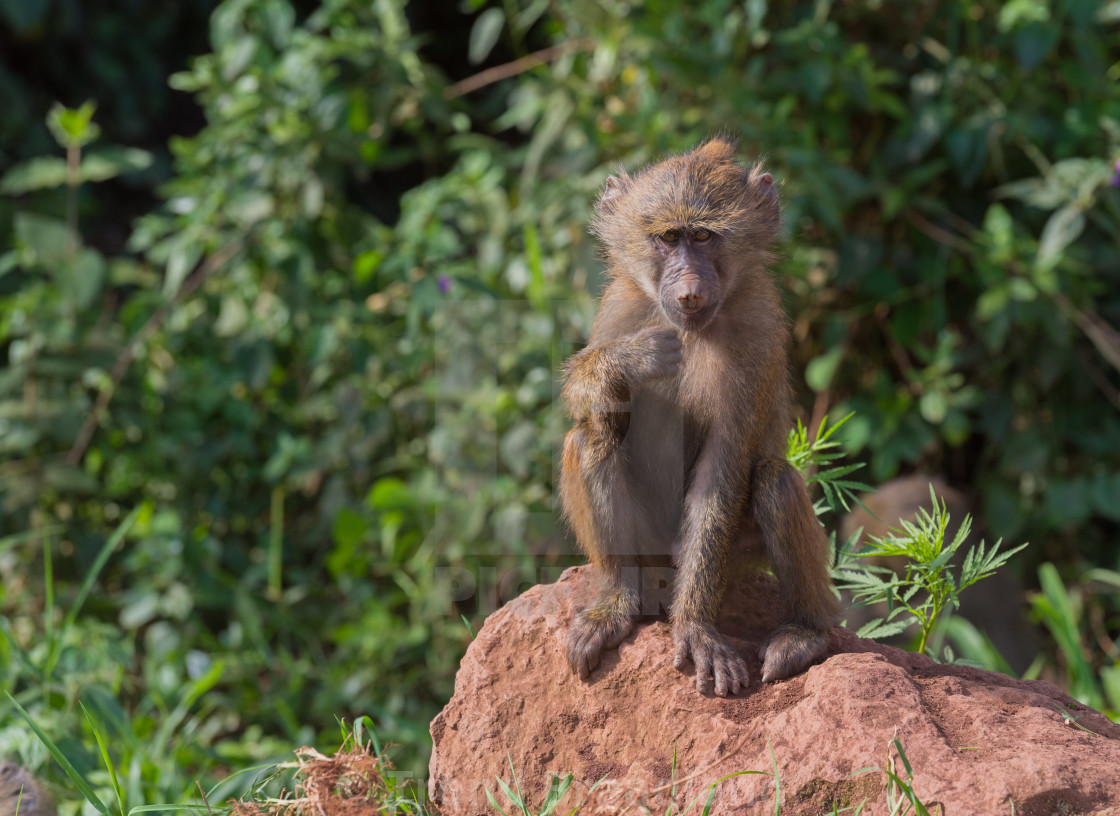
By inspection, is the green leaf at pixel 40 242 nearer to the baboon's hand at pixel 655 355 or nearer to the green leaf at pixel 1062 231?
the baboon's hand at pixel 655 355

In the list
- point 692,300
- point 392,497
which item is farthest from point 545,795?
point 392,497

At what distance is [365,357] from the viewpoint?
6.39 metres

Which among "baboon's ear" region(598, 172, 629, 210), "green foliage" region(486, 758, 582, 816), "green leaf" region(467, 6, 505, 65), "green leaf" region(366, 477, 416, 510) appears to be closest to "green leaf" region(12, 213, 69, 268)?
"green leaf" region(366, 477, 416, 510)

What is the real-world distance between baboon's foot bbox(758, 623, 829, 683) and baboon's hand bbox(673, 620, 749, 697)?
3.0 inches

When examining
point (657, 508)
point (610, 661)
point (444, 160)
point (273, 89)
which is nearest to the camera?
point (610, 661)

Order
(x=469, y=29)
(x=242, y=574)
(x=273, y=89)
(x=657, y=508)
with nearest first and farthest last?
(x=657, y=508)
(x=273, y=89)
(x=242, y=574)
(x=469, y=29)

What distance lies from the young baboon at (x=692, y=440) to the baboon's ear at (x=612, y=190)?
0.19 m

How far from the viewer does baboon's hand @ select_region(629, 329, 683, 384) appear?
330 centimetres

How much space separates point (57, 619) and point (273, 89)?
3.26 m

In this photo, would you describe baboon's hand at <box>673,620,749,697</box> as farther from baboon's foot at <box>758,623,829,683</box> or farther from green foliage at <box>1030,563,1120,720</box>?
green foliage at <box>1030,563,1120,720</box>

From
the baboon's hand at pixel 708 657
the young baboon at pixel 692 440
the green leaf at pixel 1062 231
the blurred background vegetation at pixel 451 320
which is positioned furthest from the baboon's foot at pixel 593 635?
the green leaf at pixel 1062 231

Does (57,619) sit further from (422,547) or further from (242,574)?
(422,547)

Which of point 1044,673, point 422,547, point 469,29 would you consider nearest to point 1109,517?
point 1044,673

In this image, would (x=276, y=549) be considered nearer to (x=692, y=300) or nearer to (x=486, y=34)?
(x=486, y=34)
